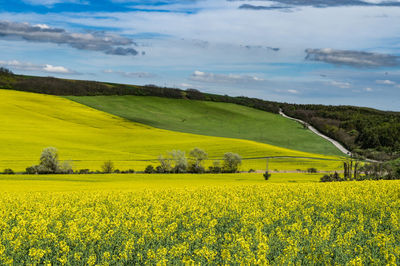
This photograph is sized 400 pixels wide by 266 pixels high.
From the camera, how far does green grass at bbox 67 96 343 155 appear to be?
11094cm

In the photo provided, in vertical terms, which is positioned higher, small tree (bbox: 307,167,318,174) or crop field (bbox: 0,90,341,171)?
crop field (bbox: 0,90,341,171)

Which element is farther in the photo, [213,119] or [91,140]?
[213,119]

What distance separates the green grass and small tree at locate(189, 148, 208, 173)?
41196mm

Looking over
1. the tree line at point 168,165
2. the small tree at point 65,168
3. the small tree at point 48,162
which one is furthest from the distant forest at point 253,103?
the small tree at point 48,162

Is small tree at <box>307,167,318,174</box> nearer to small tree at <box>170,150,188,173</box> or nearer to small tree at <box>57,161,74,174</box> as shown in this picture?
small tree at <box>170,150,188,173</box>

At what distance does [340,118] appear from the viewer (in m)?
155

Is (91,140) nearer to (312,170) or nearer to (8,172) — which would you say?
(8,172)

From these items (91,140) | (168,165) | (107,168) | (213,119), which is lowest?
(107,168)

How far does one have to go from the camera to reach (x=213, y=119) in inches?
5423

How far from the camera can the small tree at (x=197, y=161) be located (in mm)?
64875

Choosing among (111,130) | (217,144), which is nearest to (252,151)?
(217,144)

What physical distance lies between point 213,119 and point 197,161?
73.0 m

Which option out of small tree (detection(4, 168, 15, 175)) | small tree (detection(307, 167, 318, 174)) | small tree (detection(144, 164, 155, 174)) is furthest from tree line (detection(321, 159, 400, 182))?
small tree (detection(4, 168, 15, 175))

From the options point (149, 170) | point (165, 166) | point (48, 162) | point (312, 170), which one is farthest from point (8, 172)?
point (312, 170)
